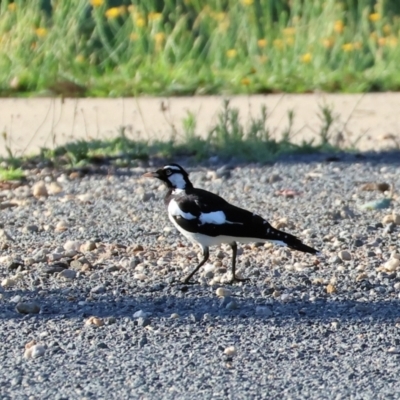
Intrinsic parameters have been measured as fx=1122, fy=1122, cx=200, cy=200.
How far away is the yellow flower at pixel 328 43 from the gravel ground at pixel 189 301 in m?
4.62

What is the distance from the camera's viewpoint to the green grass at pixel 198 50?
11.9 metres

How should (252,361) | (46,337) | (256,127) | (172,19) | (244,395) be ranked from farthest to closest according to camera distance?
(172,19), (256,127), (46,337), (252,361), (244,395)

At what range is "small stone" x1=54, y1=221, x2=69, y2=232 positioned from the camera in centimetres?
722

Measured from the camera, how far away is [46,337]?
5086 mm

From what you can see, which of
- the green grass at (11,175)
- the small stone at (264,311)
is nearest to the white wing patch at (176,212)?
the small stone at (264,311)

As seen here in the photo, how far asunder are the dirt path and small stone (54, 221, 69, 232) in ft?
6.35

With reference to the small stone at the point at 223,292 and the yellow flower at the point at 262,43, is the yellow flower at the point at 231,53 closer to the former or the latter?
the yellow flower at the point at 262,43

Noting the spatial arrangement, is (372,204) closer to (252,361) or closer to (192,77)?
(252,361)

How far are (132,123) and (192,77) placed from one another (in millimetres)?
1842

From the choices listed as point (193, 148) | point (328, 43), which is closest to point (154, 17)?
point (328, 43)

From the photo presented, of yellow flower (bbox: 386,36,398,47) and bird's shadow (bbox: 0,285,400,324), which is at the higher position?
yellow flower (bbox: 386,36,398,47)

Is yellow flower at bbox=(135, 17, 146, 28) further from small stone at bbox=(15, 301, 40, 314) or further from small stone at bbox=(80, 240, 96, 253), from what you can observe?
small stone at bbox=(15, 301, 40, 314)

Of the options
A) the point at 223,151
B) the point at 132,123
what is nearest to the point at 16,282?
the point at 223,151

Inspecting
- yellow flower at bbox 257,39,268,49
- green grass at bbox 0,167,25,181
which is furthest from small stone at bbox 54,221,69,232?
yellow flower at bbox 257,39,268,49
